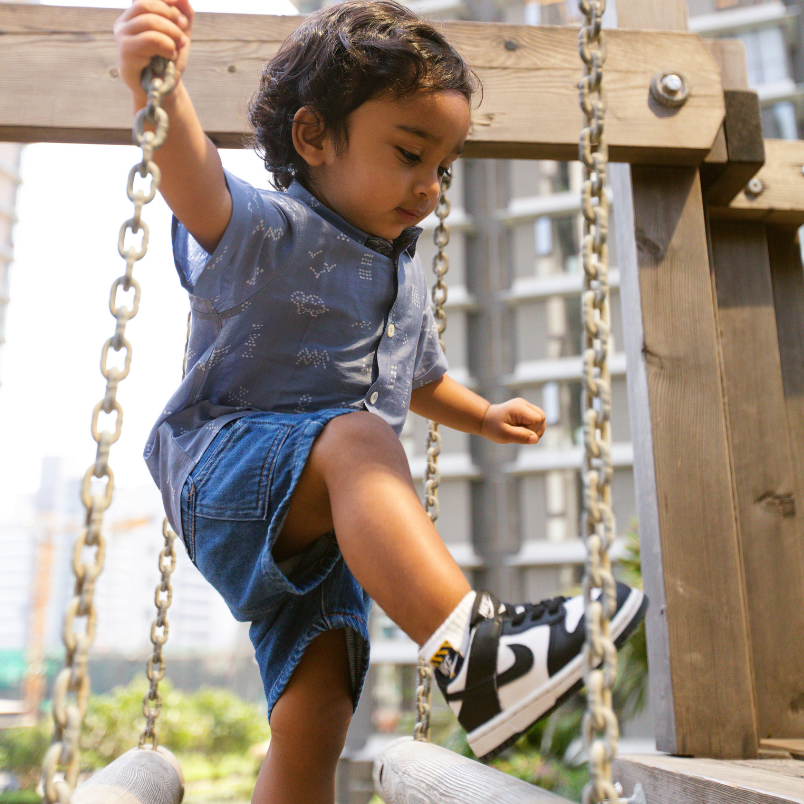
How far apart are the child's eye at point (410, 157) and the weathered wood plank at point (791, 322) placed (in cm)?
117

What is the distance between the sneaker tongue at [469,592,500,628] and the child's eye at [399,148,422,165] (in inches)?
21.7

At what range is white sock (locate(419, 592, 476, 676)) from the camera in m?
0.70

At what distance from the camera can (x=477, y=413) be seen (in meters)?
1.30

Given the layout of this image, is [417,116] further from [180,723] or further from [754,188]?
[180,723]

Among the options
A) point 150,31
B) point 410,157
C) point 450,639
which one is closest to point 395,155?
point 410,157

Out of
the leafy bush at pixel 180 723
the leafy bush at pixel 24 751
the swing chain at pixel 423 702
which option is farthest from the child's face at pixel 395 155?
the leafy bush at pixel 24 751

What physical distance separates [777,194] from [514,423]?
2.91ft

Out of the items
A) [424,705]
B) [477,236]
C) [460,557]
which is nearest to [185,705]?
[460,557]

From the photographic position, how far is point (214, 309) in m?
0.94

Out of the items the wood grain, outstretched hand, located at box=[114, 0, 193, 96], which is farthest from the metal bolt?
the wood grain

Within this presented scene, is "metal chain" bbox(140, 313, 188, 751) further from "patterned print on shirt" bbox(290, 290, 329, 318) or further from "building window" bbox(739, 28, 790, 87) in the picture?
"building window" bbox(739, 28, 790, 87)

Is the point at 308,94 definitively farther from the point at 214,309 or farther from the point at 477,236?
the point at 477,236

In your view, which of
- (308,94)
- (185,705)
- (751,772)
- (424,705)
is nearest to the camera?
(751,772)

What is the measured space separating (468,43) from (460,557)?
9160 millimetres
